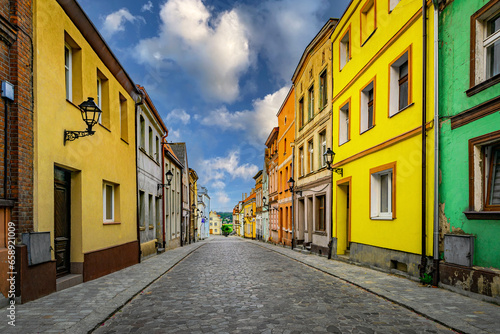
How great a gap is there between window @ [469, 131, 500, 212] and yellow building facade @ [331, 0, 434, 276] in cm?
138

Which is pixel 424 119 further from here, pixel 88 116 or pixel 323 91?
pixel 323 91

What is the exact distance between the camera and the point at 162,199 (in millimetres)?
20750

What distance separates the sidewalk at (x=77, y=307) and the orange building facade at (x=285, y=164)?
17025 millimetres

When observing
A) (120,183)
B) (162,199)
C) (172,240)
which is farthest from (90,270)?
→ (172,240)

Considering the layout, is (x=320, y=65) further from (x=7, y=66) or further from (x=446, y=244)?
(x=7, y=66)

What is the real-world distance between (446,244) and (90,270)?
8.45 meters

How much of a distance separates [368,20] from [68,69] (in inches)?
377

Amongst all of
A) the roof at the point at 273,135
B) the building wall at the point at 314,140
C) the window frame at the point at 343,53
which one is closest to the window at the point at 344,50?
the window frame at the point at 343,53

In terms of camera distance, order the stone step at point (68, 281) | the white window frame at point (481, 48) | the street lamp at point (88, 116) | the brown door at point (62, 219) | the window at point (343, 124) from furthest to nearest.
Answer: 1. the window at point (343, 124)
2. the brown door at point (62, 219)
3. the street lamp at point (88, 116)
4. the stone step at point (68, 281)
5. the white window frame at point (481, 48)

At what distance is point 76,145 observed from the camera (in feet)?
29.3

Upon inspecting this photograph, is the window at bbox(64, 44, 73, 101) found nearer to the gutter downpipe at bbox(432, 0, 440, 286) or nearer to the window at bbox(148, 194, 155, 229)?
the gutter downpipe at bbox(432, 0, 440, 286)

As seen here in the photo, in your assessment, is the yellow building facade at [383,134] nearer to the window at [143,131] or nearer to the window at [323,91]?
the window at [323,91]

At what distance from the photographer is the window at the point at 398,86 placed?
10.6 meters

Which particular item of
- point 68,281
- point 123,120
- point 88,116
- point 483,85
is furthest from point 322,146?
point 68,281
